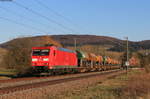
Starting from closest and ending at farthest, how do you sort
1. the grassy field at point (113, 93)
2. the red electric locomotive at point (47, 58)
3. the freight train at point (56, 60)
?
1. the grassy field at point (113, 93)
2. the red electric locomotive at point (47, 58)
3. the freight train at point (56, 60)

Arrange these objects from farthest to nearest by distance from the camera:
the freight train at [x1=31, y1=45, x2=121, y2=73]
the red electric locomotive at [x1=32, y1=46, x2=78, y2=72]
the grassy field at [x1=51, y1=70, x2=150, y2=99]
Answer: the freight train at [x1=31, y1=45, x2=121, y2=73]
the red electric locomotive at [x1=32, y1=46, x2=78, y2=72]
the grassy field at [x1=51, y1=70, x2=150, y2=99]

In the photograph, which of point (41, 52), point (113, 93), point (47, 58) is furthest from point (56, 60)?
point (113, 93)

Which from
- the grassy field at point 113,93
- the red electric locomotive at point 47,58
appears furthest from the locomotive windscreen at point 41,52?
Answer: the grassy field at point 113,93

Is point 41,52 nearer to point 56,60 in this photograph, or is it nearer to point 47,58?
point 47,58

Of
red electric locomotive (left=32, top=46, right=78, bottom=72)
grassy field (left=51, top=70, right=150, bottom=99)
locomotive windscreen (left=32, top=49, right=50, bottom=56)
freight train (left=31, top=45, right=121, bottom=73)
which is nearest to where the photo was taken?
grassy field (left=51, top=70, right=150, bottom=99)

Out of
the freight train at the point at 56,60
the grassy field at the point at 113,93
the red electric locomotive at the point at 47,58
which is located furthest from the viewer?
the freight train at the point at 56,60

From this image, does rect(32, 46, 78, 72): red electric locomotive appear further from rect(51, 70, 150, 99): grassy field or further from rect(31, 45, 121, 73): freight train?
rect(51, 70, 150, 99): grassy field

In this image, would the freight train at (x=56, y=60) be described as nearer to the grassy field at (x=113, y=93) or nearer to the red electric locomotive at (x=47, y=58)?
the red electric locomotive at (x=47, y=58)

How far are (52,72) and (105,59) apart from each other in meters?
39.0

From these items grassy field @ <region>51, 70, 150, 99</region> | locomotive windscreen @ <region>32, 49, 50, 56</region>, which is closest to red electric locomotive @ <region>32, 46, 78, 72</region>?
locomotive windscreen @ <region>32, 49, 50, 56</region>

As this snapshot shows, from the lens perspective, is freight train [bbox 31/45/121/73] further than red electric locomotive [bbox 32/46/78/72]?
Yes

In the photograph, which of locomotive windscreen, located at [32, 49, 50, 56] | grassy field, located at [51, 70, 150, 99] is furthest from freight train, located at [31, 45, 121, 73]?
grassy field, located at [51, 70, 150, 99]

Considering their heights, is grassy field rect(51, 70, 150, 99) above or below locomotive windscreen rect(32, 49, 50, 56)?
below

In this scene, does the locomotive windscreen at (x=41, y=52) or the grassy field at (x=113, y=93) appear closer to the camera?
the grassy field at (x=113, y=93)
